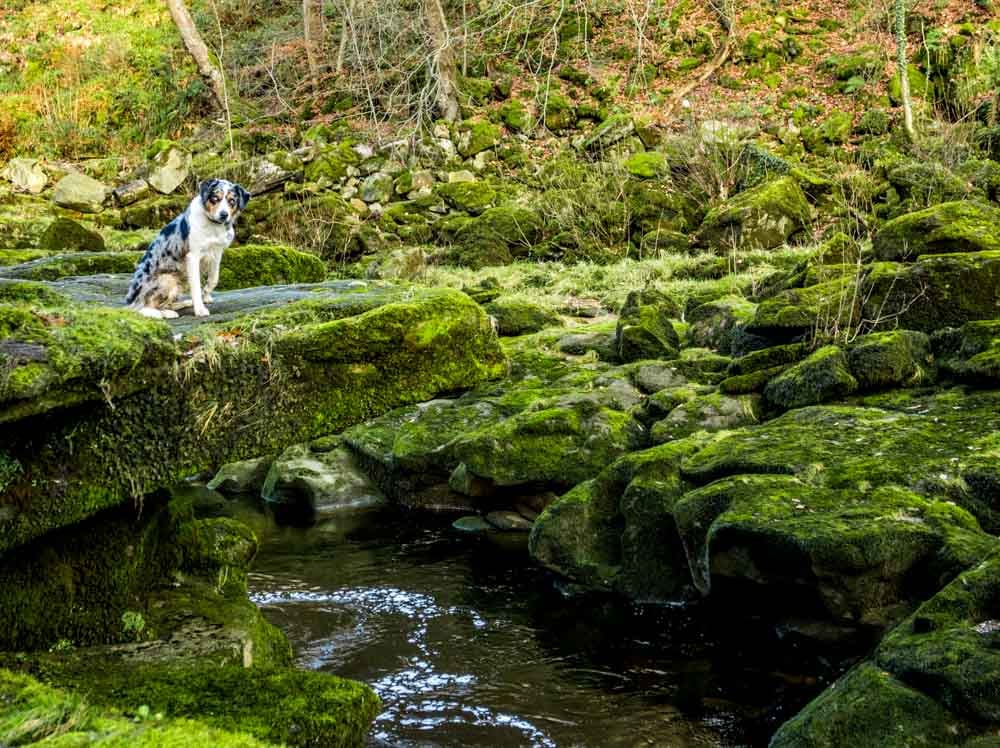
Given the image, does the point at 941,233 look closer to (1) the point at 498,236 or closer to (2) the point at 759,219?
(2) the point at 759,219

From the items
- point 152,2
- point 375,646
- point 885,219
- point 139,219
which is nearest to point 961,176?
point 885,219

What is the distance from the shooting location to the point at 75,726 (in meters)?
3.02

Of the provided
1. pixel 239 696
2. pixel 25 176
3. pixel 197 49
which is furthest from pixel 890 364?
pixel 197 49

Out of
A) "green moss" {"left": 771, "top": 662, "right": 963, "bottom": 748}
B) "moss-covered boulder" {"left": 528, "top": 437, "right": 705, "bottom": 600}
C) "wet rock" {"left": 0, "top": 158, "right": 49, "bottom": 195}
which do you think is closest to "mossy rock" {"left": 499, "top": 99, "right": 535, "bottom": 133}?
"wet rock" {"left": 0, "top": 158, "right": 49, "bottom": 195}

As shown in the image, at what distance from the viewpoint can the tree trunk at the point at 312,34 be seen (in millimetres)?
26109

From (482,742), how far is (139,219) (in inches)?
703

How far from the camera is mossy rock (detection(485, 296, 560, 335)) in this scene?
13.1m

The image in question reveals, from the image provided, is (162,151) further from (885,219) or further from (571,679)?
(571,679)

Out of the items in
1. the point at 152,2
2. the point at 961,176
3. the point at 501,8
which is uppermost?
the point at 152,2

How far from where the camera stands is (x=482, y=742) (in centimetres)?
515

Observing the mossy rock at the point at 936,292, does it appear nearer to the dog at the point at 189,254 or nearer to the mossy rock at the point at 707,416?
the mossy rock at the point at 707,416

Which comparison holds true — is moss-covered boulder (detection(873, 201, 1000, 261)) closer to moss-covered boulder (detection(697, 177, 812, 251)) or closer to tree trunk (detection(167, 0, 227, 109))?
moss-covered boulder (detection(697, 177, 812, 251))

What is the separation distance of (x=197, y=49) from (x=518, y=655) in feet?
73.5

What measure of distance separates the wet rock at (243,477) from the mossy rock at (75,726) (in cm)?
839
